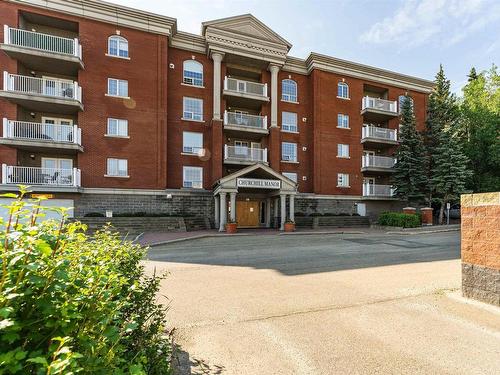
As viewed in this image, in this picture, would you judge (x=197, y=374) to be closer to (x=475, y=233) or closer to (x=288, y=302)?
(x=288, y=302)

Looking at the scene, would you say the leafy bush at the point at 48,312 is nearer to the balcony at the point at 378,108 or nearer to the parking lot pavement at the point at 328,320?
the parking lot pavement at the point at 328,320

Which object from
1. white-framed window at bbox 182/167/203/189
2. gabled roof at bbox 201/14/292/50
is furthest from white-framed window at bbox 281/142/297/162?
gabled roof at bbox 201/14/292/50

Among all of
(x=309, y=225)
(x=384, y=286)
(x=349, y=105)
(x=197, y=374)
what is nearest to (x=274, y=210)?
(x=309, y=225)

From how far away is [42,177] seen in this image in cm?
1902

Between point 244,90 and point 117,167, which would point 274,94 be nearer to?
point 244,90

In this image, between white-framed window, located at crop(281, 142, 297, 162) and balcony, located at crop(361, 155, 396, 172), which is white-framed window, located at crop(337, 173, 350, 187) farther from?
white-framed window, located at crop(281, 142, 297, 162)

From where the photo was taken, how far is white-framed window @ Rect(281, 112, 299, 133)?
27.2m

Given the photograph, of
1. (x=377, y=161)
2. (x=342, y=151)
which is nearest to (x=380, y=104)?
(x=377, y=161)

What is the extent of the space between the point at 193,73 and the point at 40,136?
1334cm

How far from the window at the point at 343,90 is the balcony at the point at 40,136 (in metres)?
24.9

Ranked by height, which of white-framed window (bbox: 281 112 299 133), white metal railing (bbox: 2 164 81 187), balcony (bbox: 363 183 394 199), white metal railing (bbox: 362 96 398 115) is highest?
white metal railing (bbox: 362 96 398 115)

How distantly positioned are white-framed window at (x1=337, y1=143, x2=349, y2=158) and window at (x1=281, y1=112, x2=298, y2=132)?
5.11 meters

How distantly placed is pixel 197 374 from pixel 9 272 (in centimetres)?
279

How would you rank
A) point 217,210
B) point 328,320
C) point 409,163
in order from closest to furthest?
1. point 328,320
2. point 217,210
3. point 409,163
